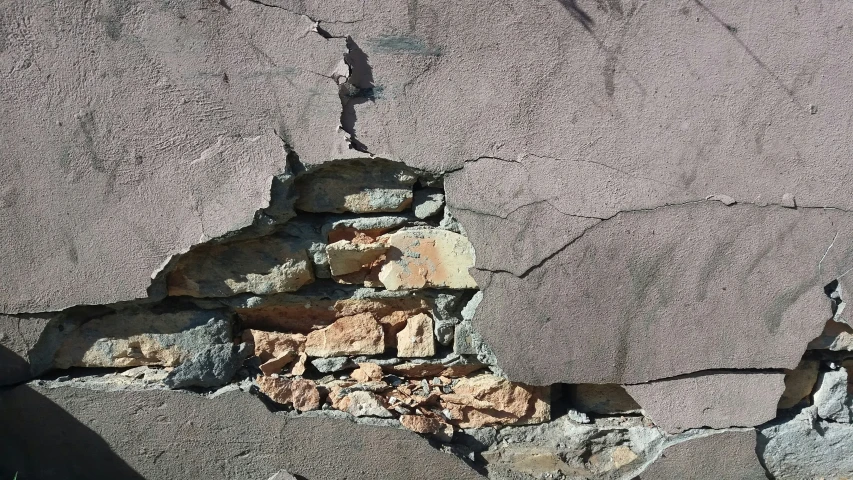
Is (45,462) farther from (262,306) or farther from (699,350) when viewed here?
(699,350)

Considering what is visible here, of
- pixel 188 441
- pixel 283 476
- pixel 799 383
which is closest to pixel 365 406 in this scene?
pixel 283 476

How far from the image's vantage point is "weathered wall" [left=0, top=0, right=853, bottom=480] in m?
1.73

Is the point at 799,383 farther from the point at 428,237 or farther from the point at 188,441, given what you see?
the point at 188,441

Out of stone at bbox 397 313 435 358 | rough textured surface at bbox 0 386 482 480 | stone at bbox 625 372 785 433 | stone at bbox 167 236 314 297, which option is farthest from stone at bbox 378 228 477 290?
stone at bbox 625 372 785 433

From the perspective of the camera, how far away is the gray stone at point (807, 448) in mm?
1997

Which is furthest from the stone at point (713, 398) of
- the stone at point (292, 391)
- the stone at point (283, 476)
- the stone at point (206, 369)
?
the stone at point (206, 369)

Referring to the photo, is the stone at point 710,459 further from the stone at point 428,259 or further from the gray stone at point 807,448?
the stone at point 428,259

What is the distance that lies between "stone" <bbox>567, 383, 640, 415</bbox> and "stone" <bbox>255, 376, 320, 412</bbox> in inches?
33.7

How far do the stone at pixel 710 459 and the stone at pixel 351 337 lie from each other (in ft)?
3.08

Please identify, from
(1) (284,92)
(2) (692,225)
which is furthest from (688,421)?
(1) (284,92)

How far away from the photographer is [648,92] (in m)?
1.75

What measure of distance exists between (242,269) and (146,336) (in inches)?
15.5

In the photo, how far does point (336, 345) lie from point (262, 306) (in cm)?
27

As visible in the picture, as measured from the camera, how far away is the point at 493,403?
202cm
